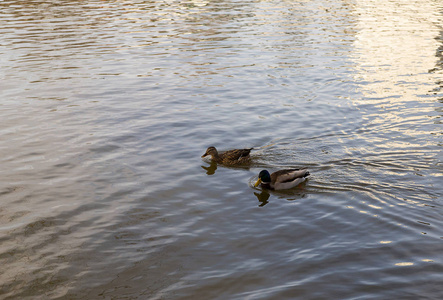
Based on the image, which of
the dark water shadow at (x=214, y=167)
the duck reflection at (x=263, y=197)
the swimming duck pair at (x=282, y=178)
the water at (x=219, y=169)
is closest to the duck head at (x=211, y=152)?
the dark water shadow at (x=214, y=167)

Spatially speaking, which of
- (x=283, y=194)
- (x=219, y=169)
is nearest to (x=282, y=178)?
(x=283, y=194)

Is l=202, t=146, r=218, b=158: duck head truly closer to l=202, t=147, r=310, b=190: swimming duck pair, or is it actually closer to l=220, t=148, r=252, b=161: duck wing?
l=220, t=148, r=252, b=161: duck wing

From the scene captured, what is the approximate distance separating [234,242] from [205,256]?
71 cm

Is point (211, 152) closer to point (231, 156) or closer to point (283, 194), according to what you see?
point (231, 156)

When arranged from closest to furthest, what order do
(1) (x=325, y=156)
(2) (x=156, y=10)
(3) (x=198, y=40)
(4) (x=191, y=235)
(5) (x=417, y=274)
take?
(5) (x=417, y=274)
(4) (x=191, y=235)
(1) (x=325, y=156)
(3) (x=198, y=40)
(2) (x=156, y=10)

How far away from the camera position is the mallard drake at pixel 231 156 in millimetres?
14172

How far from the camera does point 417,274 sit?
9102mm

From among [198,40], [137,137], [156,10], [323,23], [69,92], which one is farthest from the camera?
[156,10]

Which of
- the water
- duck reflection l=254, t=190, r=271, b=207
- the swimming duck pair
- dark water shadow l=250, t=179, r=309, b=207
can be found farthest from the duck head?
duck reflection l=254, t=190, r=271, b=207

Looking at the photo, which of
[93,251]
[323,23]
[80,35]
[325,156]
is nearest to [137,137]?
[325,156]

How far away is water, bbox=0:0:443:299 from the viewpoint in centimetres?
933

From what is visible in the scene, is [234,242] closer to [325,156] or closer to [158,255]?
[158,255]

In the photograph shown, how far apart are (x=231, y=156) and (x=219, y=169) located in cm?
45

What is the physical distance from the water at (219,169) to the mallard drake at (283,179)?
0.22 m
